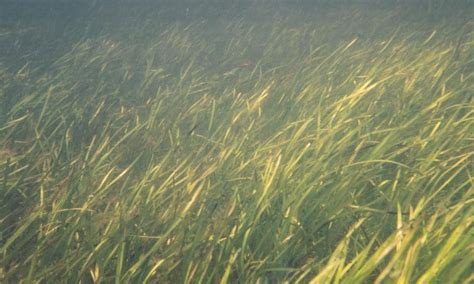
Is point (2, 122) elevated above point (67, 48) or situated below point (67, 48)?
above

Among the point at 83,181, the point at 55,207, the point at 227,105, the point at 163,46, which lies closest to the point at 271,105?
A: the point at 227,105

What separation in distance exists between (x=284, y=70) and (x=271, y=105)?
173cm

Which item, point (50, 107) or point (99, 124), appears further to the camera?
point (50, 107)

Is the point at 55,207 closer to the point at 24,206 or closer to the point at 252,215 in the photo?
the point at 24,206

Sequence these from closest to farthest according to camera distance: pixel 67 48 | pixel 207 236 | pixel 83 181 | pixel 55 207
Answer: pixel 207 236
pixel 55 207
pixel 83 181
pixel 67 48

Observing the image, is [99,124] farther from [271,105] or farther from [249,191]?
[249,191]

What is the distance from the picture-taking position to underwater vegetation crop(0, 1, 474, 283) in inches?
63.9

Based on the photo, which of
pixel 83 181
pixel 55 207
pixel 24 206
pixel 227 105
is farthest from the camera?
pixel 227 105

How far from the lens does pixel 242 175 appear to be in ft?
8.43

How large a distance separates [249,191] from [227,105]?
7.65ft

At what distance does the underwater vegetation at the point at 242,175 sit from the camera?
1.62 metres

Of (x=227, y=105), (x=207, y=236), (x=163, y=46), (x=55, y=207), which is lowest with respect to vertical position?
(x=163, y=46)

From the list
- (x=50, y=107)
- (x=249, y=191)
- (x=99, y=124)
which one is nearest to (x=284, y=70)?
(x=99, y=124)

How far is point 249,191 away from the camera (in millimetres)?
2201
